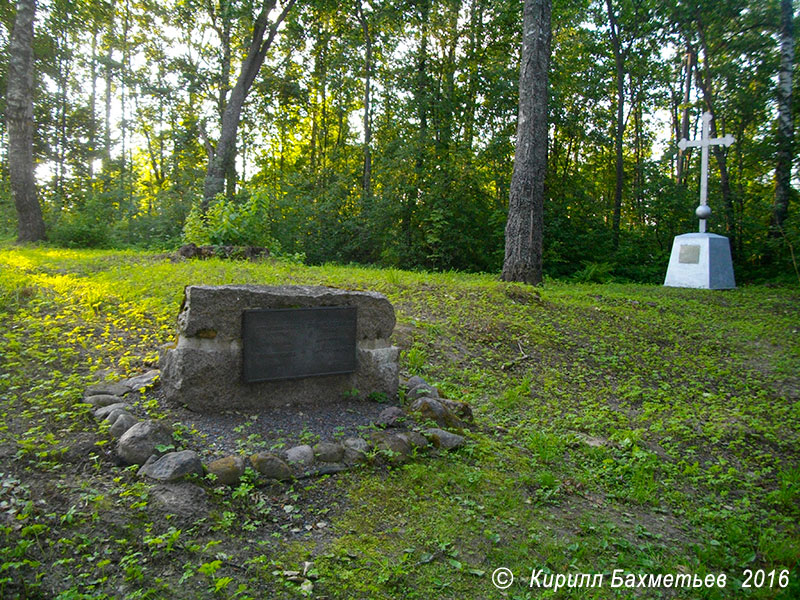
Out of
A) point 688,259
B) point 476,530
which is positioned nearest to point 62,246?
point 476,530

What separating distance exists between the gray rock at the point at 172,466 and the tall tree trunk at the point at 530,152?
764 cm

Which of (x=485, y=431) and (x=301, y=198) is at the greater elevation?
(x=301, y=198)

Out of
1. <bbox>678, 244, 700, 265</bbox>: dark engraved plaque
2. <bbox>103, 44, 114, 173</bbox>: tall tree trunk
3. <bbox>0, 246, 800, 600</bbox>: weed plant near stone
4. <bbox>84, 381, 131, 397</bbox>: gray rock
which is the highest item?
→ <bbox>103, 44, 114, 173</bbox>: tall tree trunk

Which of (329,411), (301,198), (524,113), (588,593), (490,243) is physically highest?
(524,113)

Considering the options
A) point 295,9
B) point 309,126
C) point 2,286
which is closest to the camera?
point 2,286

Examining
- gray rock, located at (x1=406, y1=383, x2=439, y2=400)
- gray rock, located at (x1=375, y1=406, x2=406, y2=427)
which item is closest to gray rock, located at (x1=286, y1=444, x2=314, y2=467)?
gray rock, located at (x1=375, y1=406, x2=406, y2=427)

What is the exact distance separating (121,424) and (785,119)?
55.0 ft

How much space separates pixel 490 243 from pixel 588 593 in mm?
12288

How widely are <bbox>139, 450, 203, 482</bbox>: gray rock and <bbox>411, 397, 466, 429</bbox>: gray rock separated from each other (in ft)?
5.92

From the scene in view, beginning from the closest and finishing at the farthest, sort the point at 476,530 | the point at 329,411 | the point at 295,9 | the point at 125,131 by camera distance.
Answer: the point at 476,530, the point at 329,411, the point at 295,9, the point at 125,131

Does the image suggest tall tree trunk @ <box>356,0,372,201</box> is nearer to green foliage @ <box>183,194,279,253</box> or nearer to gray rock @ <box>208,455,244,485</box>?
green foliage @ <box>183,194,279,253</box>

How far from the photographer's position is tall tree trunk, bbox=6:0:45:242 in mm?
11633

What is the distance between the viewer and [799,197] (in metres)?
14.8

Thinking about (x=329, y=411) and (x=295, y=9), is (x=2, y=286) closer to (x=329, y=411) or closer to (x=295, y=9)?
(x=329, y=411)
